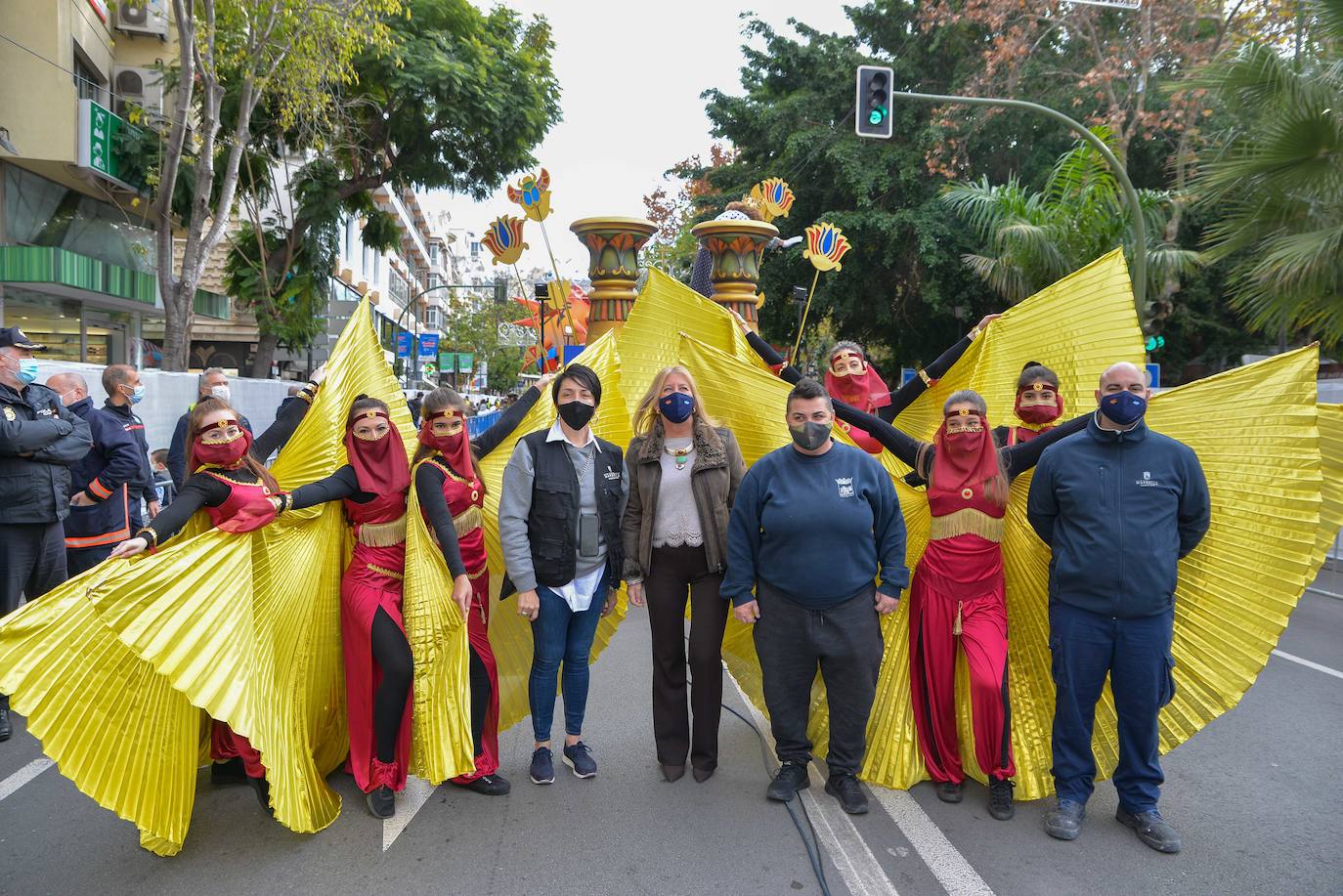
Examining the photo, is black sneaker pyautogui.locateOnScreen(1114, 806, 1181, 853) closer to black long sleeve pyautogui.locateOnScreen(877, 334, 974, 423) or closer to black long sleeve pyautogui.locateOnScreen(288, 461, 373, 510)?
black long sleeve pyautogui.locateOnScreen(877, 334, 974, 423)

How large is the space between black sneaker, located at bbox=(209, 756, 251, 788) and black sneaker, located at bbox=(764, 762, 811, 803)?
231 cm

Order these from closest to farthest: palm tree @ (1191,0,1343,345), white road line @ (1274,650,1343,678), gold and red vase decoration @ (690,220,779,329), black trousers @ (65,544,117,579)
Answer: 1. black trousers @ (65,544,117,579)
2. white road line @ (1274,650,1343,678)
3. palm tree @ (1191,0,1343,345)
4. gold and red vase decoration @ (690,220,779,329)

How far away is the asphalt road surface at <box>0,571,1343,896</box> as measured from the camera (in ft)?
10.9

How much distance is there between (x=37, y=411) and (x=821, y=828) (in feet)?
14.6

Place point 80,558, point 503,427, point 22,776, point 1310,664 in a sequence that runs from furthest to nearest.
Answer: point 1310,664 < point 80,558 < point 503,427 < point 22,776

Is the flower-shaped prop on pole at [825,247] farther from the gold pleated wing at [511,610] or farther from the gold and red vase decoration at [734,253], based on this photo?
the gold pleated wing at [511,610]

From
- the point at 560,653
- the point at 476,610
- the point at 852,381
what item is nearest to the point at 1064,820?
the point at 560,653

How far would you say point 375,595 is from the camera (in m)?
3.88

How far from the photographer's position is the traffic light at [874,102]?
12039 mm

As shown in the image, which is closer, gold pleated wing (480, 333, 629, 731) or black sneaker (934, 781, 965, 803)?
black sneaker (934, 781, 965, 803)

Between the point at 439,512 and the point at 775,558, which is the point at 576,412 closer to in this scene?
the point at 439,512

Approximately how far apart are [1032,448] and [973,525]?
1.46ft

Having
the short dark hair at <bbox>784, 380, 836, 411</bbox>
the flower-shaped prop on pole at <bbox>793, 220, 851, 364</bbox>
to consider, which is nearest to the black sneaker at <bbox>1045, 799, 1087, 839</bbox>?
the short dark hair at <bbox>784, 380, 836, 411</bbox>

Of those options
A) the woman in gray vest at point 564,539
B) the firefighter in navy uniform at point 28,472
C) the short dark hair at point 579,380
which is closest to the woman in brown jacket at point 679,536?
the woman in gray vest at point 564,539
